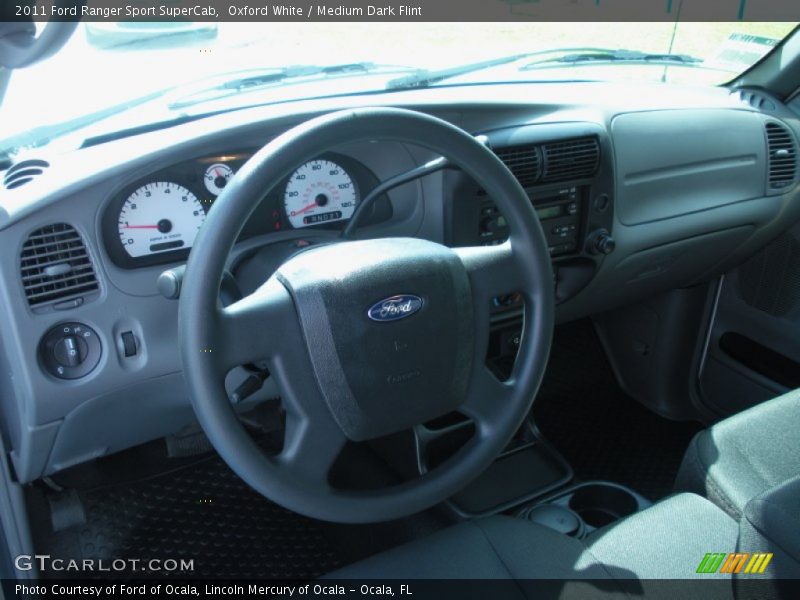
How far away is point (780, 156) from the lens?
7.55ft

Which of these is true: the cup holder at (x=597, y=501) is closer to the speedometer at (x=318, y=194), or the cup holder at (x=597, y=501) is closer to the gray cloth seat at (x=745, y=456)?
the gray cloth seat at (x=745, y=456)

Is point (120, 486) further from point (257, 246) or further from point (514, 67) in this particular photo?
point (514, 67)

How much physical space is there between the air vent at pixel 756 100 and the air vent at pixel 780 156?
108 millimetres

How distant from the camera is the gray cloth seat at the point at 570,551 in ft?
4.21

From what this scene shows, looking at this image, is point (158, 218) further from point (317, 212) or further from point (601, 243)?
point (601, 243)

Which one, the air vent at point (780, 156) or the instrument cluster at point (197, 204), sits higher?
the instrument cluster at point (197, 204)

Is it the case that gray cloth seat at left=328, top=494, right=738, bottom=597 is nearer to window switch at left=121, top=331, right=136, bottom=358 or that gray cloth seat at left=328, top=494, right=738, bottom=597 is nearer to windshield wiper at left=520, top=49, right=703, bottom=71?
window switch at left=121, top=331, right=136, bottom=358

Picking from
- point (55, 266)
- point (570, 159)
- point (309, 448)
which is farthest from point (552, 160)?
point (55, 266)

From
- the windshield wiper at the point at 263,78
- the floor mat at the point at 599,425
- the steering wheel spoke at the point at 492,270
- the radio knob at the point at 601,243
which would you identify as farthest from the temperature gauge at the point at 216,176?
the floor mat at the point at 599,425

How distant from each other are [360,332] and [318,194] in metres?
0.58

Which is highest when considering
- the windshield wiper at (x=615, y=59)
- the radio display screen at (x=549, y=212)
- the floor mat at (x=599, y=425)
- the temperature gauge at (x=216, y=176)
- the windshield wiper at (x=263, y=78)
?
the windshield wiper at (x=263, y=78)

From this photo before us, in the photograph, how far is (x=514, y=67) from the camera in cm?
216

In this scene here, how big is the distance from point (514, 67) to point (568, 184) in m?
0.46

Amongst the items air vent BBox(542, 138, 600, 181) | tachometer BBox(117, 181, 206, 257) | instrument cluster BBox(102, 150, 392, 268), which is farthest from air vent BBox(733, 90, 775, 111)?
tachometer BBox(117, 181, 206, 257)
